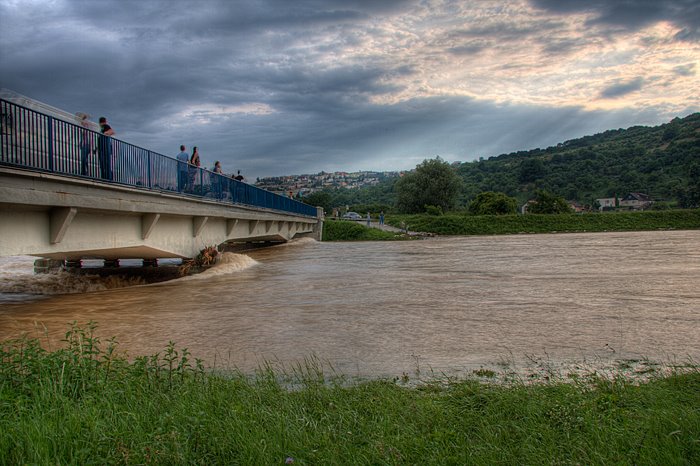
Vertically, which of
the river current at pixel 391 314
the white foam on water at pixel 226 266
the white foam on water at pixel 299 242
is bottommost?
the river current at pixel 391 314

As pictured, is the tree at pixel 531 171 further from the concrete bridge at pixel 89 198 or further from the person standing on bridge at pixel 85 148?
the person standing on bridge at pixel 85 148

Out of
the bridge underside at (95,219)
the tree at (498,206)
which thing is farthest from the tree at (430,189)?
the bridge underside at (95,219)

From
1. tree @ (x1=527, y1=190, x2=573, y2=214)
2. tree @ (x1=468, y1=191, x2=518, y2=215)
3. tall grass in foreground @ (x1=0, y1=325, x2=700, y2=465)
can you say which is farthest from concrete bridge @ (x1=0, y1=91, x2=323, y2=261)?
tree @ (x1=527, y1=190, x2=573, y2=214)

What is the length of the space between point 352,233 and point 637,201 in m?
51.0

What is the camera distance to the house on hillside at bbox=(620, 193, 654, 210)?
75000 mm

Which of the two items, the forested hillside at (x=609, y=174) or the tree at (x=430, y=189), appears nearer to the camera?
the tree at (x=430, y=189)

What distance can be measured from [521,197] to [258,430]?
102781 millimetres

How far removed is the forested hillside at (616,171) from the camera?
85381 mm

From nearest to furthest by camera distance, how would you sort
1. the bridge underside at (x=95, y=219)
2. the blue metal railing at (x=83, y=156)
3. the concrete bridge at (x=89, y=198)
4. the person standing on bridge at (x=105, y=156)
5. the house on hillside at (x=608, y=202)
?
the blue metal railing at (x=83, y=156), the concrete bridge at (x=89, y=198), the bridge underside at (x=95, y=219), the person standing on bridge at (x=105, y=156), the house on hillside at (x=608, y=202)

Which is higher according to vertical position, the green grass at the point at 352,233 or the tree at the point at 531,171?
the tree at the point at 531,171

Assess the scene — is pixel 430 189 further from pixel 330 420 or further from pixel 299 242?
pixel 330 420

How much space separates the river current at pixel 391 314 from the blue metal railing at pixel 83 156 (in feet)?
10.4

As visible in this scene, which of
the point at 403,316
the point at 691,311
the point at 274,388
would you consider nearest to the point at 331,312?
the point at 403,316

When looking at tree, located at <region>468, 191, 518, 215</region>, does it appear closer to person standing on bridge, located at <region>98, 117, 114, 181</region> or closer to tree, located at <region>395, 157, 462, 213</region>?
tree, located at <region>395, 157, 462, 213</region>
